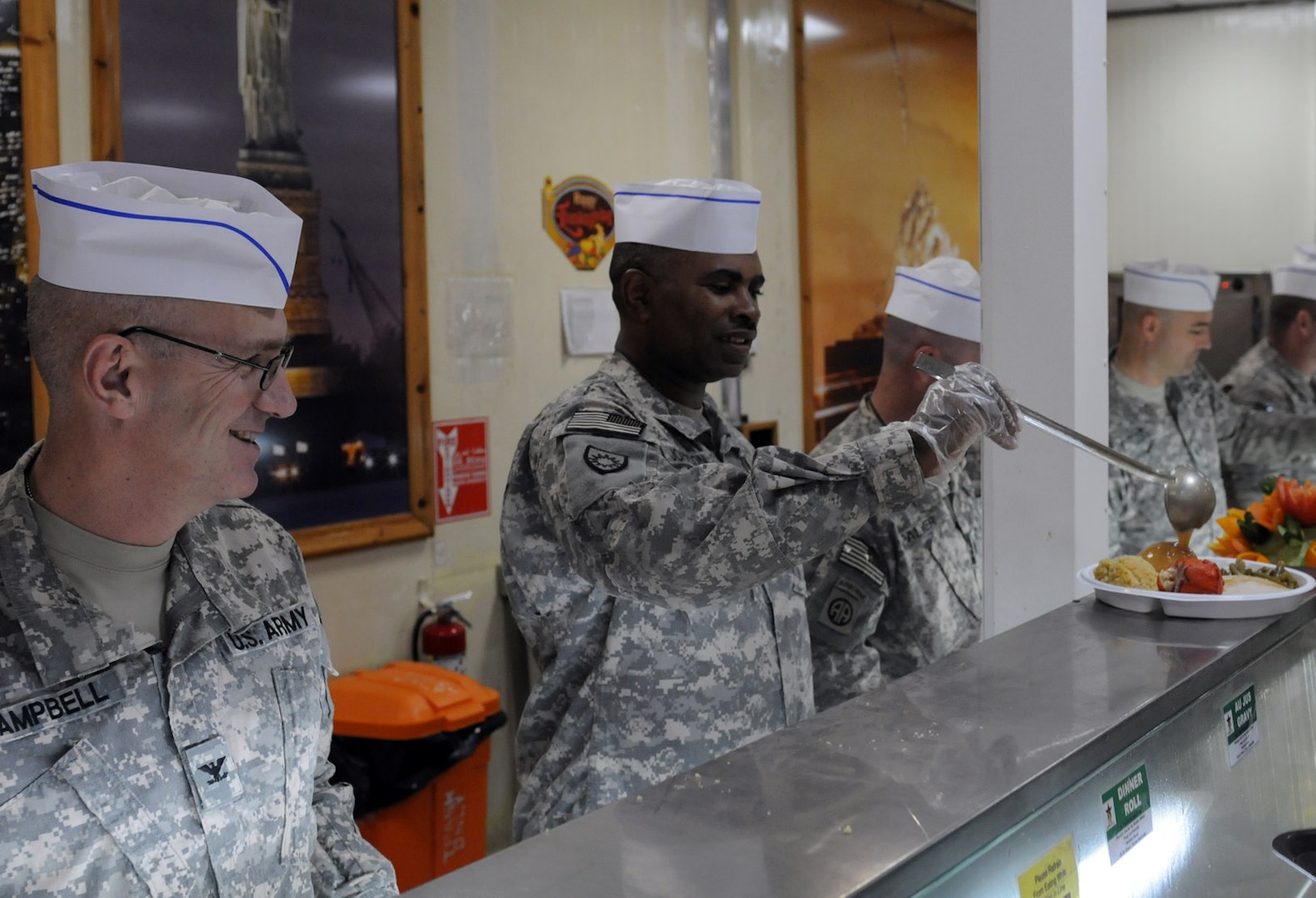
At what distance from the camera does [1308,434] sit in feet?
12.8

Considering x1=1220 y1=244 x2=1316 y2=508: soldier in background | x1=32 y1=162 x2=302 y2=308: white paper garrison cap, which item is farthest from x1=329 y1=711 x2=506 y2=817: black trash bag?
x1=1220 y1=244 x2=1316 y2=508: soldier in background

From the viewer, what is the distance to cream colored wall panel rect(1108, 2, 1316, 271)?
511cm

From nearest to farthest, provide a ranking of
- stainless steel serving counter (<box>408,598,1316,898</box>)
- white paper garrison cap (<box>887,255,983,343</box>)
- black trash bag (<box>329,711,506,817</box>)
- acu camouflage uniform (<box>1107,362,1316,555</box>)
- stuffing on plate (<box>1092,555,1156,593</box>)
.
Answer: stainless steel serving counter (<box>408,598,1316,898</box>) < stuffing on plate (<box>1092,555,1156,593</box>) < white paper garrison cap (<box>887,255,983,343</box>) < black trash bag (<box>329,711,506,817</box>) < acu camouflage uniform (<box>1107,362,1316,555</box>)

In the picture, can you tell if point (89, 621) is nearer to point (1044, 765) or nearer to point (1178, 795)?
point (1044, 765)

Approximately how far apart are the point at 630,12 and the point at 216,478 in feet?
10.9

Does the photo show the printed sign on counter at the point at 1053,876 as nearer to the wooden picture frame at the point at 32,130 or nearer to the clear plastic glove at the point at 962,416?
the clear plastic glove at the point at 962,416

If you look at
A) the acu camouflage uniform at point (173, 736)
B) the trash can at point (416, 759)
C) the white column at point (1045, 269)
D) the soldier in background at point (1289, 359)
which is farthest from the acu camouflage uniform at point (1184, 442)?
the acu camouflage uniform at point (173, 736)

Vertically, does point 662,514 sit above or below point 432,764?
above

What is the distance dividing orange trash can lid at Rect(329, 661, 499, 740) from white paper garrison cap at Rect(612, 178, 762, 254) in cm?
154

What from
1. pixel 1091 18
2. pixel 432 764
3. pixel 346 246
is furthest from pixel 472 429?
pixel 1091 18

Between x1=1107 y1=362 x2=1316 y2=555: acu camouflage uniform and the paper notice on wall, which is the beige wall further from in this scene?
x1=1107 y1=362 x2=1316 y2=555: acu camouflage uniform

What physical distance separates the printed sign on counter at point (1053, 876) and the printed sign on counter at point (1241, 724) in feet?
1.58

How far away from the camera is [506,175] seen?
3734mm

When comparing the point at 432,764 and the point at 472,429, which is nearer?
the point at 432,764
